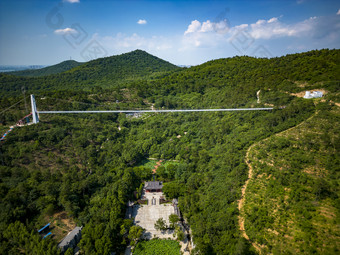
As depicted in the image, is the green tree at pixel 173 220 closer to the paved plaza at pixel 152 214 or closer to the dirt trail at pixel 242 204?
the paved plaza at pixel 152 214

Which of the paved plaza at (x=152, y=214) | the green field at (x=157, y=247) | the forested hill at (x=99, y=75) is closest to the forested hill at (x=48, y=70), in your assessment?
the forested hill at (x=99, y=75)

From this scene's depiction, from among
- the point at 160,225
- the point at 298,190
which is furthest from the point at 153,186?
the point at 298,190

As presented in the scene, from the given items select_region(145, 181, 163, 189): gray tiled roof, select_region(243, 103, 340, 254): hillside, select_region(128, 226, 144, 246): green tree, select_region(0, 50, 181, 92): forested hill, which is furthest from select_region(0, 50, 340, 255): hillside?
select_region(0, 50, 181, 92): forested hill

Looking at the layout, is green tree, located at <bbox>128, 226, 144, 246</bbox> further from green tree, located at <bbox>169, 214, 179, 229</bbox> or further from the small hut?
the small hut

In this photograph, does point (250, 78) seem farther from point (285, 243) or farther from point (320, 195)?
point (285, 243)

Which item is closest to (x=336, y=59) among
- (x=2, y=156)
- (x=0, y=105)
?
(x=2, y=156)
